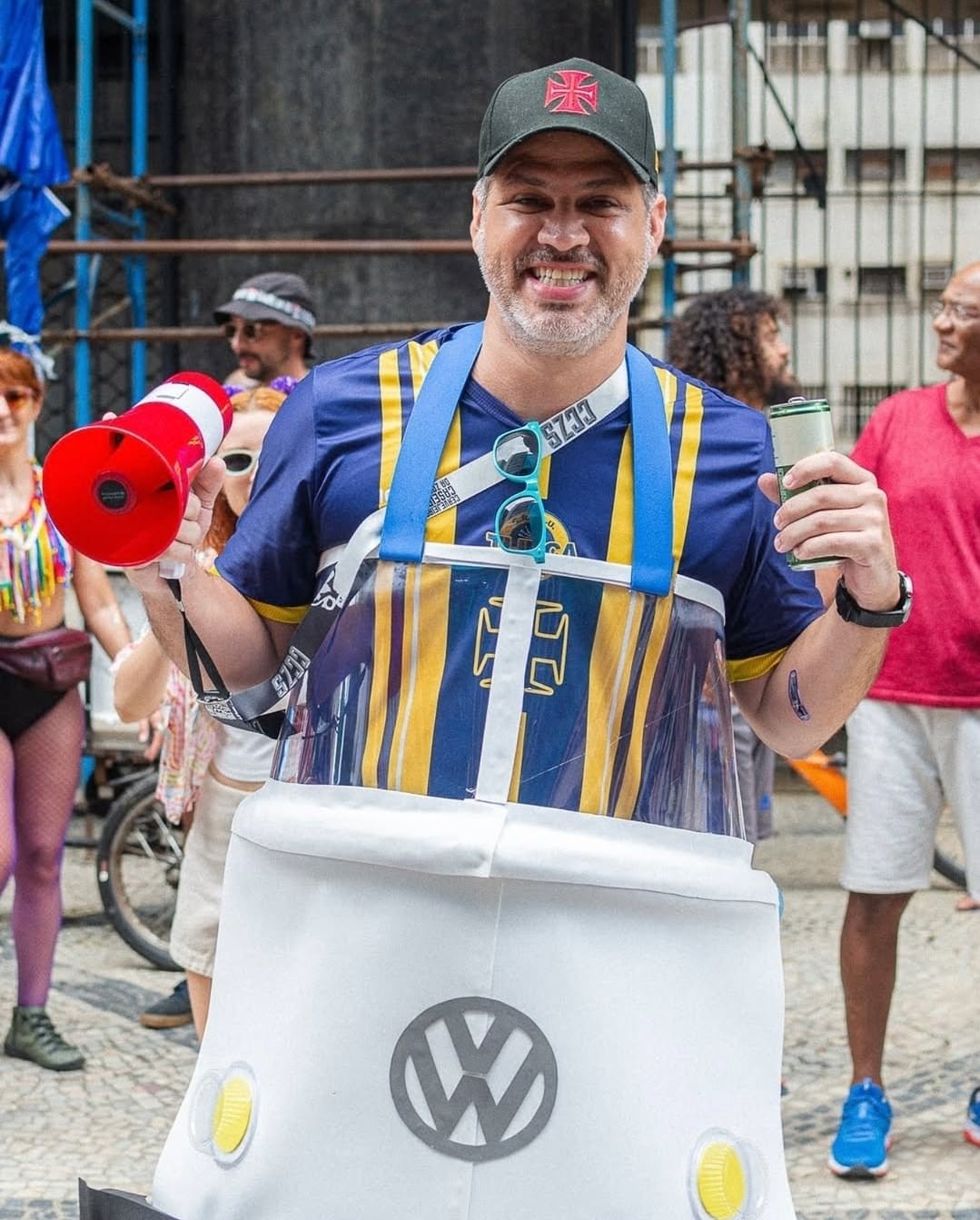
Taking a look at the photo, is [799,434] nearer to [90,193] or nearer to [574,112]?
[574,112]

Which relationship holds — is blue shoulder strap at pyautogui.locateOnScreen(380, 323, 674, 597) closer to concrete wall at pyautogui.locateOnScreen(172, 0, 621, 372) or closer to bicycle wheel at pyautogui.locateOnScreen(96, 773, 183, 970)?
bicycle wheel at pyautogui.locateOnScreen(96, 773, 183, 970)

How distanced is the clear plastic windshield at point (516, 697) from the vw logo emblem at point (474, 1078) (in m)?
0.23

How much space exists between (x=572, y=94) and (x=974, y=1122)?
2.92m

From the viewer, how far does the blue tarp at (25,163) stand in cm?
714

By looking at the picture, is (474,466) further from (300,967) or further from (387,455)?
(300,967)

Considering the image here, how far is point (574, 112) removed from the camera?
2000 mm

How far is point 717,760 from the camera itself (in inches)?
79.4

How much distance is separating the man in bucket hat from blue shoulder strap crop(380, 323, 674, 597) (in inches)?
143

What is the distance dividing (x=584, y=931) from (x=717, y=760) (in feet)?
0.96

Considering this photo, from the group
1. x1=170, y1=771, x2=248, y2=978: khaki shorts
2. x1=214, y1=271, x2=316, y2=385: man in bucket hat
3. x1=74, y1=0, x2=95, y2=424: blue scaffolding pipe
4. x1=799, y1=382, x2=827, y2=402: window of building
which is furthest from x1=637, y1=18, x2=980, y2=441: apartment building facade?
x1=170, y1=771, x2=248, y2=978: khaki shorts

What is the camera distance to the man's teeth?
79.0 inches

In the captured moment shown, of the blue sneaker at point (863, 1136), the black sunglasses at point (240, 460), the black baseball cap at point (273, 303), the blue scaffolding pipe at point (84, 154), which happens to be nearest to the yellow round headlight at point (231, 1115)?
the black sunglasses at point (240, 460)

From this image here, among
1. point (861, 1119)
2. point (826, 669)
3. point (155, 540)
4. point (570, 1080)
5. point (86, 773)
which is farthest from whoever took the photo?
point (86, 773)

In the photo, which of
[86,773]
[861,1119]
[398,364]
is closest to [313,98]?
[86,773]
